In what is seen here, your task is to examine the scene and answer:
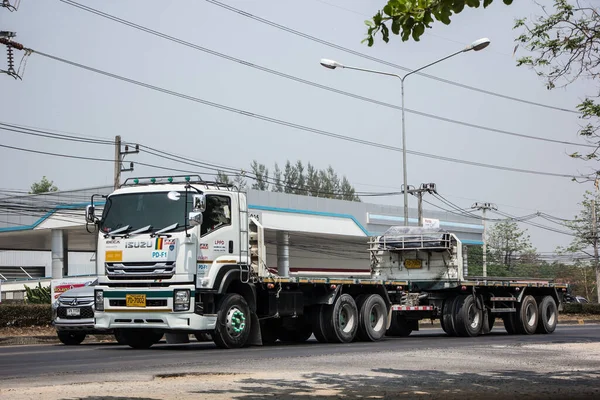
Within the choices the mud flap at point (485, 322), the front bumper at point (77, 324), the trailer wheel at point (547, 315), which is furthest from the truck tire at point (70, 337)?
the trailer wheel at point (547, 315)

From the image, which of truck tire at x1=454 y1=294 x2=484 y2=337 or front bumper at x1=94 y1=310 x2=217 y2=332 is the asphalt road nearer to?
front bumper at x1=94 y1=310 x2=217 y2=332

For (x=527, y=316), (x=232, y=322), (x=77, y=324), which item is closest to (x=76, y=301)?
(x=77, y=324)

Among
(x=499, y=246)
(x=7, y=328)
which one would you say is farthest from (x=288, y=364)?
(x=499, y=246)

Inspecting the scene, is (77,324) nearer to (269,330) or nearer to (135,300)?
(135,300)

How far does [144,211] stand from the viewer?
1777 cm

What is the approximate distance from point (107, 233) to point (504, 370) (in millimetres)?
8415

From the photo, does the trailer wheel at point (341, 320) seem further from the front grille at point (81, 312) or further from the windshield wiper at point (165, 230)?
the front grille at point (81, 312)

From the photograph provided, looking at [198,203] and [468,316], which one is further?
[468,316]

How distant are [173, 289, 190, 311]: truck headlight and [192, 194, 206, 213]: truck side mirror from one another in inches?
63.7

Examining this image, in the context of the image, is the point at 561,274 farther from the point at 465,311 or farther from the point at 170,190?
the point at 170,190

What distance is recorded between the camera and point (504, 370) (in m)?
13.8

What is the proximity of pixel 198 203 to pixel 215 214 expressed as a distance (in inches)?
39.7

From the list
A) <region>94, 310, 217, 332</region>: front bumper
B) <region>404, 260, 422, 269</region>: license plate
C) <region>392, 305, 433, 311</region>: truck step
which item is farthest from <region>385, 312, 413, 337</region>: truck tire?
<region>94, 310, 217, 332</region>: front bumper

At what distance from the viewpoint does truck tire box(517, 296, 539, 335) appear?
2600cm
